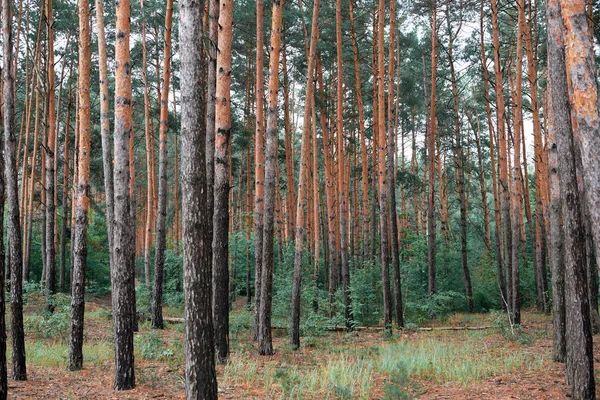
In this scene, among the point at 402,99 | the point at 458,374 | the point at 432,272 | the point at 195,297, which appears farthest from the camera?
the point at 402,99

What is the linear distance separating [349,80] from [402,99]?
3.49 m

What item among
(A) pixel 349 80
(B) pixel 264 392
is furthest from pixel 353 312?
(A) pixel 349 80

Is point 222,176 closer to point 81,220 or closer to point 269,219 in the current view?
point 269,219

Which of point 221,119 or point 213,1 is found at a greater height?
point 213,1

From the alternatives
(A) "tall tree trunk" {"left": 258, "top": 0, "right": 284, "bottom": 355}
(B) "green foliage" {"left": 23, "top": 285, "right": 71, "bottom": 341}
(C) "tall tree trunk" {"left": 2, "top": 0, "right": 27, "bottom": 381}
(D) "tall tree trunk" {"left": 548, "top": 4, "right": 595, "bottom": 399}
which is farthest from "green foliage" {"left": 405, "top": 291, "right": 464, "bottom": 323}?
(C) "tall tree trunk" {"left": 2, "top": 0, "right": 27, "bottom": 381}

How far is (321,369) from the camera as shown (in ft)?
26.8

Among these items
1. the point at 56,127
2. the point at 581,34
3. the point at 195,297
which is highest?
the point at 56,127

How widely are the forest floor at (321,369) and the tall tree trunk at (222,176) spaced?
877mm

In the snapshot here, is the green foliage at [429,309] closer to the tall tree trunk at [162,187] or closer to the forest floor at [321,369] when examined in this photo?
the forest floor at [321,369]

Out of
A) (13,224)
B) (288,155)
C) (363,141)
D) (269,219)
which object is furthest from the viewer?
(288,155)

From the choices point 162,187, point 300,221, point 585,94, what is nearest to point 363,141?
point 300,221

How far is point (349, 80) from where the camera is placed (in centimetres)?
2209

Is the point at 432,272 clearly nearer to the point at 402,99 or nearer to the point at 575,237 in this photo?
the point at 402,99

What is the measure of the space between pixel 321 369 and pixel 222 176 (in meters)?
4.02
